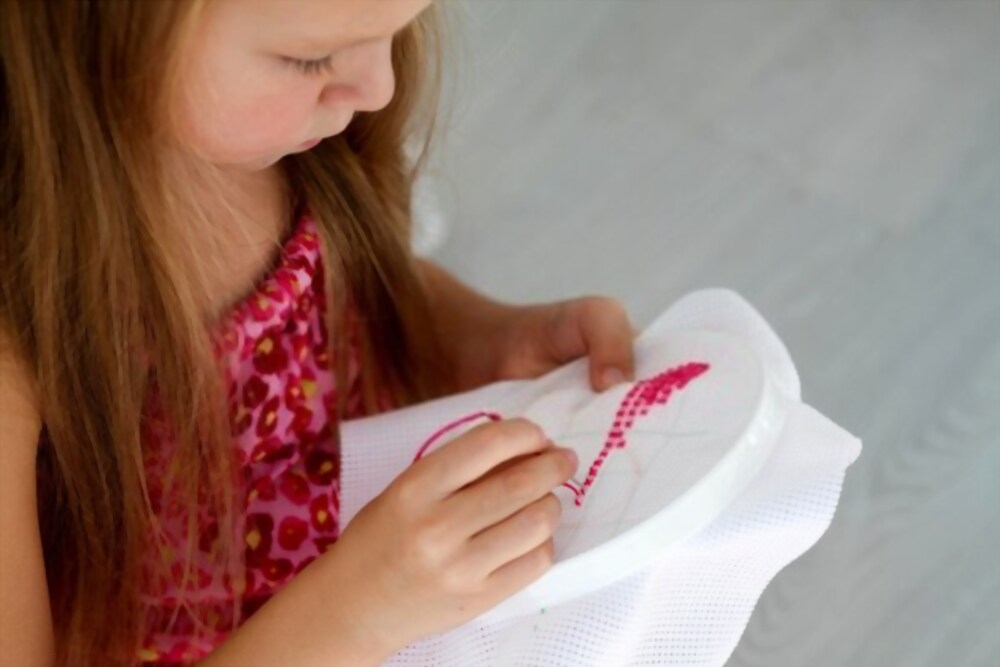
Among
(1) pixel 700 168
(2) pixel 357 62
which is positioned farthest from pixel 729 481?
(1) pixel 700 168

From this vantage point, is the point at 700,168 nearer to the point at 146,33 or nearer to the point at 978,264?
the point at 978,264

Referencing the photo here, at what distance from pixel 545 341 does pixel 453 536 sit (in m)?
0.21

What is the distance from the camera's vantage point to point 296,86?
496 mm

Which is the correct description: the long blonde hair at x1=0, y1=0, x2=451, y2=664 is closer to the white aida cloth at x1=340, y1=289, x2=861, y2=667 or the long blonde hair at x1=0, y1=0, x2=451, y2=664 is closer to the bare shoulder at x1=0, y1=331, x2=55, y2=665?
the bare shoulder at x1=0, y1=331, x2=55, y2=665

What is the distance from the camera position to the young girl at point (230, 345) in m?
0.47

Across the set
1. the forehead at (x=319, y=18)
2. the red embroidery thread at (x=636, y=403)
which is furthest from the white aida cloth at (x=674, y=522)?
the forehead at (x=319, y=18)

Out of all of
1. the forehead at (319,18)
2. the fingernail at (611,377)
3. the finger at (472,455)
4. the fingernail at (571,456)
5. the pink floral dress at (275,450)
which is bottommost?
the pink floral dress at (275,450)

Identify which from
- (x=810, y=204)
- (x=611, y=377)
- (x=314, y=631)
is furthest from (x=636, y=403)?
(x=810, y=204)

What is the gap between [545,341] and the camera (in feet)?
2.35

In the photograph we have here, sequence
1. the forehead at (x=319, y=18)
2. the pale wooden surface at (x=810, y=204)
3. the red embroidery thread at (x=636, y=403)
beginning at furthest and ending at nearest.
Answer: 1. the pale wooden surface at (x=810, y=204)
2. the red embroidery thread at (x=636, y=403)
3. the forehead at (x=319, y=18)

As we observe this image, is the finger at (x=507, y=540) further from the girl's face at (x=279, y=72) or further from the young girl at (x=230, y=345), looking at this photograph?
the girl's face at (x=279, y=72)

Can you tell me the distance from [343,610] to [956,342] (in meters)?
0.41

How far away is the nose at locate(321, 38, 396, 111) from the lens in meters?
0.50

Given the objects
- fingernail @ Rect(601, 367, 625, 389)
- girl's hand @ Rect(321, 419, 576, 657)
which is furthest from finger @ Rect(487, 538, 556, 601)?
fingernail @ Rect(601, 367, 625, 389)
